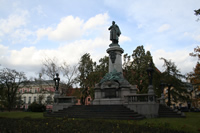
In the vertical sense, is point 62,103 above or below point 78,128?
above

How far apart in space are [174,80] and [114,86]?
14.8 meters

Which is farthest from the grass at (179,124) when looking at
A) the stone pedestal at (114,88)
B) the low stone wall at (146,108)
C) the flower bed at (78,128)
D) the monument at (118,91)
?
the stone pedestal at (114,88)

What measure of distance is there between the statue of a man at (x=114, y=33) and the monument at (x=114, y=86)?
0.48 feet

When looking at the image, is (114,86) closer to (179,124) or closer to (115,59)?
(115,59)

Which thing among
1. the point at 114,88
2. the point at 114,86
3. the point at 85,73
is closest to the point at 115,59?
the point at 114,86

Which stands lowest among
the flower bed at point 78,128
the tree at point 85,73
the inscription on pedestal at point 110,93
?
the flower bed at point 78,128

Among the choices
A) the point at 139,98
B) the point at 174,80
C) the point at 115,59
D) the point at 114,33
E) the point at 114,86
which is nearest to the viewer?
the point at 139,98

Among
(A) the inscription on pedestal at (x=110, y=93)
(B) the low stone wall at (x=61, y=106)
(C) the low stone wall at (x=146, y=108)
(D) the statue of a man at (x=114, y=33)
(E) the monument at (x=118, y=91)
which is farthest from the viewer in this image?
(D) the statue of a man at (x=114, y=33)

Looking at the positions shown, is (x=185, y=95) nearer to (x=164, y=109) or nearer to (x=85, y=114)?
(x=164, y=109)

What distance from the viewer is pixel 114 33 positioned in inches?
903

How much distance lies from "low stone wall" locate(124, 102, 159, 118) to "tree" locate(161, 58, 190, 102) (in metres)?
15.9

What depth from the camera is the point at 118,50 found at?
22.2 m

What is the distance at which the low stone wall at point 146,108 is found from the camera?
15.4 meters

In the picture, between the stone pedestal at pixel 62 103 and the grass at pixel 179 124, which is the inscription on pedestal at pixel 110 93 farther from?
the grass at pixel 179 124
